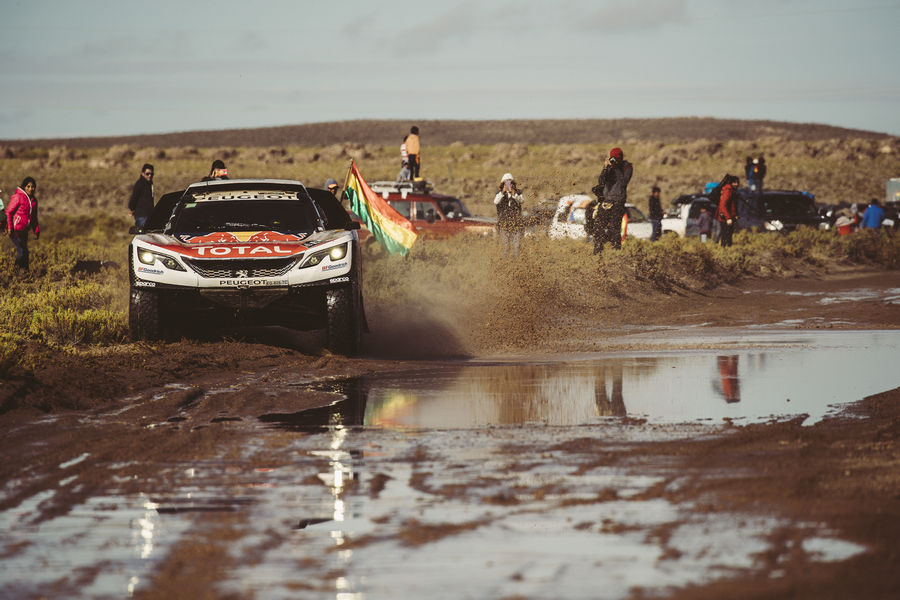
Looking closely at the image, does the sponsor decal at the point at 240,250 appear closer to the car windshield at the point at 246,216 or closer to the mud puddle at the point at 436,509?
the car windshield at the point at 246,216

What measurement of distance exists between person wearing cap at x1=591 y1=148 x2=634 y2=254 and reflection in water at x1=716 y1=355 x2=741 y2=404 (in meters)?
10.1

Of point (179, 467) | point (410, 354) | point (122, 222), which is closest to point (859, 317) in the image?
point (410, 354)

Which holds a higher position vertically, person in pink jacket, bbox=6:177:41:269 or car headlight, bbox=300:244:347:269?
Result: person in pink jacket, bbox=6:177:41:269

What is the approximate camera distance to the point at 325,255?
1271cm

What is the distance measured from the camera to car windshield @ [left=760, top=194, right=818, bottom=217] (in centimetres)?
3819

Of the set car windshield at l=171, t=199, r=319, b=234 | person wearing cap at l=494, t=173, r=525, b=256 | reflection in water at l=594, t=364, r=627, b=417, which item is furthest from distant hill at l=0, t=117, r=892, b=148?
reflection in water at l=594, t=364, r=627, b=417

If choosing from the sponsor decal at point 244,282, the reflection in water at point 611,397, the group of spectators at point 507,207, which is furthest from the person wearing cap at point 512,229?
the reflection in water at point 611,397

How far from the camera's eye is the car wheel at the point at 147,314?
12.7 meters

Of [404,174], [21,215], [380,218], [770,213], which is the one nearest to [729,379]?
[380,218]

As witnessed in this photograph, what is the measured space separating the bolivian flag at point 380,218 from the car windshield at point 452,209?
7.16m

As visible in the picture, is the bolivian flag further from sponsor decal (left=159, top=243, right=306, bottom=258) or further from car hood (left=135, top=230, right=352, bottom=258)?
sponsor decal (left=159, top=243, right=306, bottom=258)

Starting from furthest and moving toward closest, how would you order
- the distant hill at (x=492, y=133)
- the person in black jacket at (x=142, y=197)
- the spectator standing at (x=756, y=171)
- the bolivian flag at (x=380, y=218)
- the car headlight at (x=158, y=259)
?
the distant hill at (x=492, y=133) → the spectator standing at (x=756, y=171) → the bolivian flag at (x=380, y=218) → the person in black jacket at (x=142, y=197) → the car headlight at (x=158, y=259)

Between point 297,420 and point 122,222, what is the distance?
43.5 m

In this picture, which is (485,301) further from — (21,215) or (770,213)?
(770,213)
